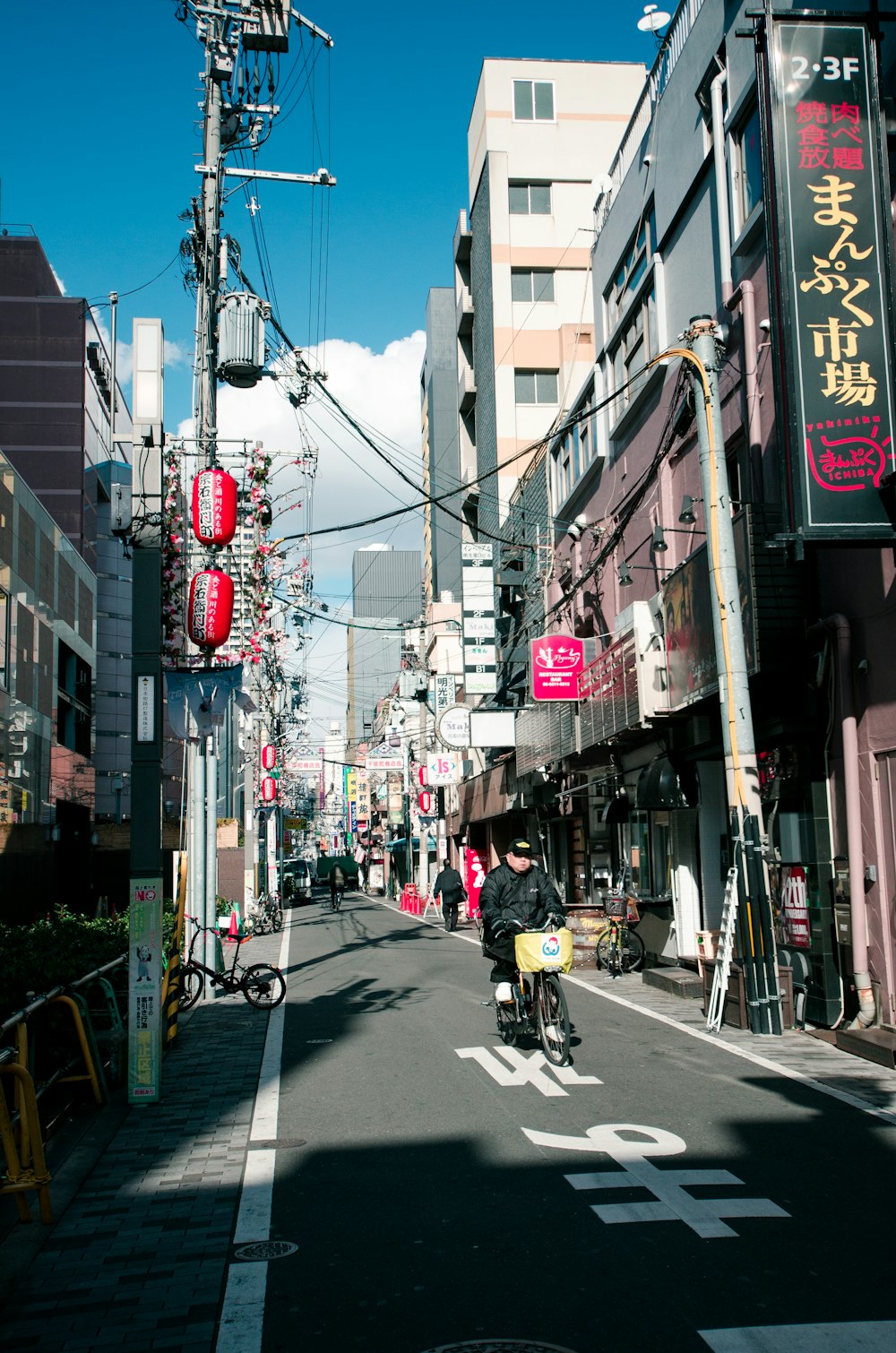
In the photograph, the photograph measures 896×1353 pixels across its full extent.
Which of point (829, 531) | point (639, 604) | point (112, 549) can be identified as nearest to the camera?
point (829, 531)

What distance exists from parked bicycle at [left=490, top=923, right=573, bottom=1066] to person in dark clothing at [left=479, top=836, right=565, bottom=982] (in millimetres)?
237

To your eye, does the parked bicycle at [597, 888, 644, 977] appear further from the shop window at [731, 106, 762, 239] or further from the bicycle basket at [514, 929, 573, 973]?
the shop window at [731, 106, 762, 239]

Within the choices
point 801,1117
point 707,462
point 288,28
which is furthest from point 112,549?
point 801,1117

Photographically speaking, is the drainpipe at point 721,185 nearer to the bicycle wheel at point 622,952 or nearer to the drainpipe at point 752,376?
the drainpipe at point 752,376

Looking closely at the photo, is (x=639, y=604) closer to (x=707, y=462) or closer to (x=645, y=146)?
(x=707, y=462)

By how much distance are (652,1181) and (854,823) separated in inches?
238

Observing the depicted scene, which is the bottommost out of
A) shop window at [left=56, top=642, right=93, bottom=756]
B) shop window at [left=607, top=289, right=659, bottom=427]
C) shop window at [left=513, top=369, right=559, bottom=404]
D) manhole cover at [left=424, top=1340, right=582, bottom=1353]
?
manhole cover at [left=424, top=1340, right=582, bottom=1353]

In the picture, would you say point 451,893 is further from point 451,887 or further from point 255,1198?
point 255,1198

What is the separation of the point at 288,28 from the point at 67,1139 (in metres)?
19.0

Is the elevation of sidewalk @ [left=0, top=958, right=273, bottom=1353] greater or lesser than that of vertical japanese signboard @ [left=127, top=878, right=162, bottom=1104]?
lesser

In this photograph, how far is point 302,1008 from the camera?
50.1 feet

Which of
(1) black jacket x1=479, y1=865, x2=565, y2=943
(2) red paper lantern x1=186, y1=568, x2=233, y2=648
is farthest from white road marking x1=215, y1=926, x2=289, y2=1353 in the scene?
(2) red paper lantern x1=186, y1=568, x2=233, y2=648

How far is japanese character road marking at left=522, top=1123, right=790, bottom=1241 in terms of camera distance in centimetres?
597

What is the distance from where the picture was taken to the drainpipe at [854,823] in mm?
11508
